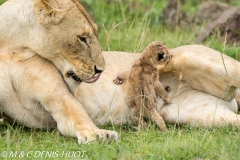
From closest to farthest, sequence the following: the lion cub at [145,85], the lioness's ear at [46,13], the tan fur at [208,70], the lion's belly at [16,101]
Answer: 1. the lioness's ear at [46,13]
2. the lion's belly at [16,101]
3. the lion cub at [145,85]
4. the tan fur at [208,70]

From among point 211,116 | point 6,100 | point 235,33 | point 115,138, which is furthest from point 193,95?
point 235,33

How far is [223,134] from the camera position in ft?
18.0

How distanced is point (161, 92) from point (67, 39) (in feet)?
3.82

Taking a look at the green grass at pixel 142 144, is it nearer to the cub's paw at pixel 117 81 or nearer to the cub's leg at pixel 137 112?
the cub's leg at pixel 137 112

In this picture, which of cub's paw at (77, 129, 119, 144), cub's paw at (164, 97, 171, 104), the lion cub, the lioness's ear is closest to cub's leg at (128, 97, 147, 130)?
the lion cub

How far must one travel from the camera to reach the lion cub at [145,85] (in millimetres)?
5781

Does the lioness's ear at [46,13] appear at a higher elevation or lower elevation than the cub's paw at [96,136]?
higher

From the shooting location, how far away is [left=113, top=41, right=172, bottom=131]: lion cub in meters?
5.78

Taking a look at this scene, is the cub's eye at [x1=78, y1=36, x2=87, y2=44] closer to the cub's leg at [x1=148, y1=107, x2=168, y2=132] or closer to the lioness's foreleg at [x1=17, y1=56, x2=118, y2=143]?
the lioness's foreleg at [x1=17, y1=56, x2=118, y2=143]

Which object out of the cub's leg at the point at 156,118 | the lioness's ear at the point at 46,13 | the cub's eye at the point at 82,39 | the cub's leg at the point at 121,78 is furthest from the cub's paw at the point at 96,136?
the cub's leg at the point at 121,78

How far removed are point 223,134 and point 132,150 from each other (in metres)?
0.99

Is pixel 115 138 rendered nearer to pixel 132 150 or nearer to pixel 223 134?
pixel 132 150

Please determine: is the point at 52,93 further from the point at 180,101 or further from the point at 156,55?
the point at 180,101

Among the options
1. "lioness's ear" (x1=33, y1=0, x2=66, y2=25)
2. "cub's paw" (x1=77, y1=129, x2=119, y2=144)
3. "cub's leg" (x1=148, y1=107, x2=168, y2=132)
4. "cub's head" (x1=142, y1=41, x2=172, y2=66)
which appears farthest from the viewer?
"cub's head" (x1=142, y1=41, x2=172, y2=66)
